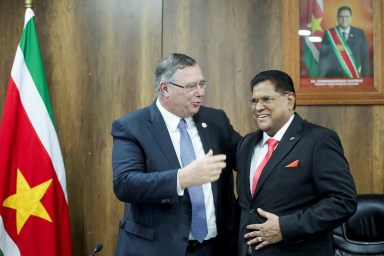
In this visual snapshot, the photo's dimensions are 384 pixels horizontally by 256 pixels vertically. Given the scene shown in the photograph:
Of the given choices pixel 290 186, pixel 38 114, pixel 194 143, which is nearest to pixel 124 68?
pixel 38 114

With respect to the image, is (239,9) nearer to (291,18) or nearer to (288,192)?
(291,18)

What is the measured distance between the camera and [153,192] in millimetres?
2004

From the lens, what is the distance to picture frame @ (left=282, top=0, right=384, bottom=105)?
9.83 ft

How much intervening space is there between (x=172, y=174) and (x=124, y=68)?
4.79 ft

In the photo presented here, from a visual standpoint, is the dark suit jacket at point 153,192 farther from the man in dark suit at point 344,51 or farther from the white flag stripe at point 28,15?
the white flag stripe at point 28,15

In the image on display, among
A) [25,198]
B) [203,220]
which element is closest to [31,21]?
[25,198]

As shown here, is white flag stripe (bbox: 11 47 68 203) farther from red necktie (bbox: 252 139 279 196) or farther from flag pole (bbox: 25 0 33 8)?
red necktie (bbox: 252 139 279 196)

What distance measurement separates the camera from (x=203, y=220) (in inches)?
85.7

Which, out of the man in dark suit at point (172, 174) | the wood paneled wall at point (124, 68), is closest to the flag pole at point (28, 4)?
the wood paneled wall at point (124, 68)

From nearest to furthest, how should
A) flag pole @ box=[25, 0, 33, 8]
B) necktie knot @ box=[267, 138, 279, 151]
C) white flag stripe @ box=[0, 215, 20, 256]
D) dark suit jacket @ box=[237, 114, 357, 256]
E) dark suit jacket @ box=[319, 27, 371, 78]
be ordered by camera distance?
1. dark suit jacket @ box=[237, 114, 357, 256]
2. necktie knot @ box=[267, 138, 279, 151]
3. white flag stripe @ box=[0, 215, 20, 256]
4. dark suit jacket @ box=[319, 27, 371, 78]
5. flag pole @ box=[25, 0, 33, 8]

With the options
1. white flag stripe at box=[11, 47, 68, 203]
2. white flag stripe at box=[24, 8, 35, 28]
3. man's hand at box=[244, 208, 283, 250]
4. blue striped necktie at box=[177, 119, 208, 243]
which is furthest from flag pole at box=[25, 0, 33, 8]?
man's hand at box=[244, 208, 283, 250]

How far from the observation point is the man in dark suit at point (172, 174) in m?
2.02

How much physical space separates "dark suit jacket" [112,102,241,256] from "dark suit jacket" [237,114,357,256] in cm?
25

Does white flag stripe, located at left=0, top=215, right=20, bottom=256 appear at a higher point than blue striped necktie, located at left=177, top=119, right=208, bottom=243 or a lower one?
lower
